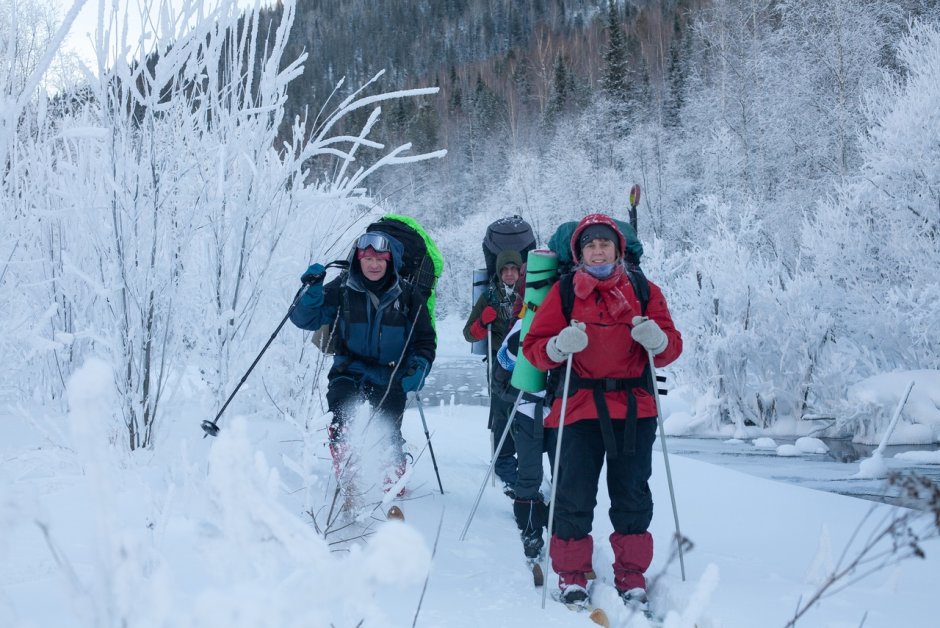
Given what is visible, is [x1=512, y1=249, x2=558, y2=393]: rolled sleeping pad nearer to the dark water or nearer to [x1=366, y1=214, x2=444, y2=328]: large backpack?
[x1=366, y1=214, x2=444, y2=328]: large backpack

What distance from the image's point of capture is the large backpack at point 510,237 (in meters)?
4.37

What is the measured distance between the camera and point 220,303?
128 inches

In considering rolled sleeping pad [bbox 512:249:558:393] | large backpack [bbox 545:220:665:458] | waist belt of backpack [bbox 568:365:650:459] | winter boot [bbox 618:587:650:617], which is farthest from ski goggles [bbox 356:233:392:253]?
winter boot [bbox 618:587:650:617]

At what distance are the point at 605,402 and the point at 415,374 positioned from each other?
110 cm

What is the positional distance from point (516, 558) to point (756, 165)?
67.6 feet

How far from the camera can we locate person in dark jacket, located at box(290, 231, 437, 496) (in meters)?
3.37

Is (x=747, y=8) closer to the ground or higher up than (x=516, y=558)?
higher up

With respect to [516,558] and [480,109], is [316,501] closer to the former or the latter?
[516,558]

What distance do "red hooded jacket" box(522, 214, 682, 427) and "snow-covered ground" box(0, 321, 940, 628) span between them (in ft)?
2.19

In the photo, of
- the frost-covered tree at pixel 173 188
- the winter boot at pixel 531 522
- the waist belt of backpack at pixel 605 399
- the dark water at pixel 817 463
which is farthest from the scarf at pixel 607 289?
the dark water at pixel 817 463

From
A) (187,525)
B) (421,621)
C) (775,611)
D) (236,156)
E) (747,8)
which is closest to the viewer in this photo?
(421,621)

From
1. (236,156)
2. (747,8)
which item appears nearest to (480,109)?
(747,8)

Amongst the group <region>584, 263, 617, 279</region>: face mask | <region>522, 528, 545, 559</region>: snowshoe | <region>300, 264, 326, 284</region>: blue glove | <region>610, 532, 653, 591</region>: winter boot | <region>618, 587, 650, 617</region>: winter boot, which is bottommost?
<region>522, 528, 545, 559</region>: snowshoe

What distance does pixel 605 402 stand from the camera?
2727 mm
